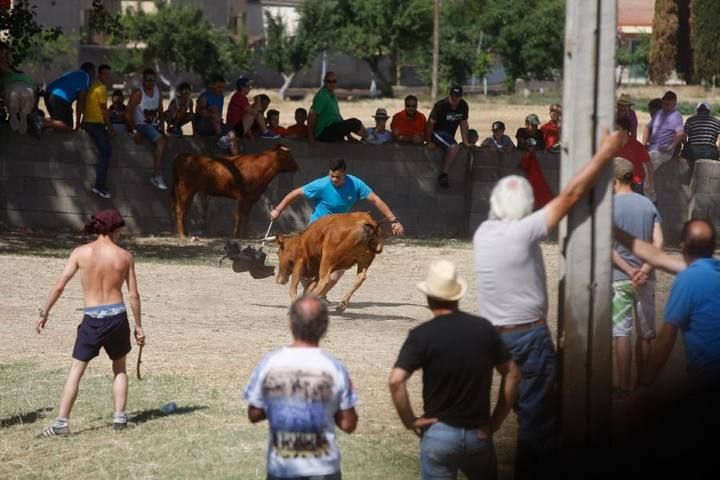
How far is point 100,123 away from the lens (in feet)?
74.9

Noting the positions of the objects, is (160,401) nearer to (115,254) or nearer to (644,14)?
(115,254)

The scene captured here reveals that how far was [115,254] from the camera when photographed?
1012 centimetres

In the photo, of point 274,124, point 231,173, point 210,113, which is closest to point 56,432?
point 231,173

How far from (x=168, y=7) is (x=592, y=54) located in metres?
71.7

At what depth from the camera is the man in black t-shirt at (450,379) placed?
6875mm

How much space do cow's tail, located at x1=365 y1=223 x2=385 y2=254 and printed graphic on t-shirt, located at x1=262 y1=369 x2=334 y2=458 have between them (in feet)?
29.7

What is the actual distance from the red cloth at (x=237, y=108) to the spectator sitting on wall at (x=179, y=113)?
2.07ft

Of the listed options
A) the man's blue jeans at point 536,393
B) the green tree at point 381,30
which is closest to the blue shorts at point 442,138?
the man's blue jeans at point 536,393

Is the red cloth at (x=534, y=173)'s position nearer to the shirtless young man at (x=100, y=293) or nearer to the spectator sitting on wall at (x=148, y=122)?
the spectator sitting on wall at (x=148, y=122)

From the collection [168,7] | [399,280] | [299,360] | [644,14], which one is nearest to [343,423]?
[299,360]

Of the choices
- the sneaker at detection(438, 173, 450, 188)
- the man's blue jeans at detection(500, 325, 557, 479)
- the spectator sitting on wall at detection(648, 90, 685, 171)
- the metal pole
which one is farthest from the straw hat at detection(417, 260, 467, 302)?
the sneaker at detection(438, 173, 450, 188)

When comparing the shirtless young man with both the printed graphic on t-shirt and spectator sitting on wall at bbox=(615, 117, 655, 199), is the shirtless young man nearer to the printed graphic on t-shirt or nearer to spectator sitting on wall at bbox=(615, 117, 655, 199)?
the printed graphic on t-shirt

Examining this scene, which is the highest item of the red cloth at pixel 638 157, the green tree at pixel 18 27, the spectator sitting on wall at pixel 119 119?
the green tree at pixel 18 27

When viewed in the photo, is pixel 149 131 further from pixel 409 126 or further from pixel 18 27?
pixel 409 126
